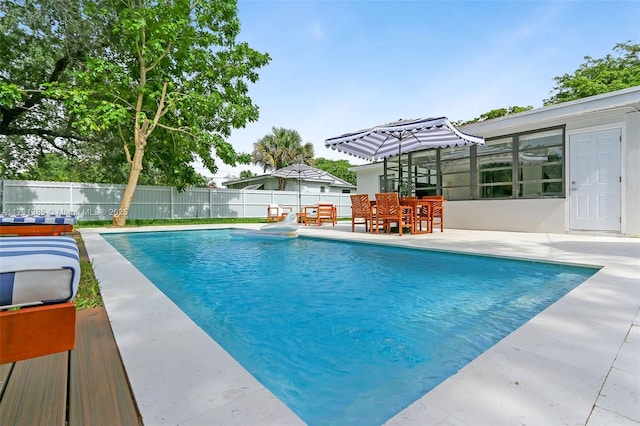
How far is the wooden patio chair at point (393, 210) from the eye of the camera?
7036 mm

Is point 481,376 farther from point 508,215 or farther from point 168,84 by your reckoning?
point 168,84

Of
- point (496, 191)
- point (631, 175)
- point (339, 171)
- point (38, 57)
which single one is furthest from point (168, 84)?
point (339, 171)

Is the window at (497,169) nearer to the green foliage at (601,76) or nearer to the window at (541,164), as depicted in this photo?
the window at (541,164)

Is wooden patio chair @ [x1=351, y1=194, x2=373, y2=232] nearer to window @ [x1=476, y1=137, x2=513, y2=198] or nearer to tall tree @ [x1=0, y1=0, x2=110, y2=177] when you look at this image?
window @ [x1=476, y1=137, x2=513, y2=198]

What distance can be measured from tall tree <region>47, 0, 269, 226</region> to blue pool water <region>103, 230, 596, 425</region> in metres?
7.83

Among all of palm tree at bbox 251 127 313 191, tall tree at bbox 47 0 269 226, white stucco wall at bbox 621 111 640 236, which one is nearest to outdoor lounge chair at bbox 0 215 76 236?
tall tree at bbox 47 0 269 226

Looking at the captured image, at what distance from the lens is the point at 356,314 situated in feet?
8.27

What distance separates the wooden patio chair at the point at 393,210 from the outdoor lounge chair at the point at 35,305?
653 centimetres

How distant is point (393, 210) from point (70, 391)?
671 centimetres

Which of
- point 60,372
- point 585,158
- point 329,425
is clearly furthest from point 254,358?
point 585,158

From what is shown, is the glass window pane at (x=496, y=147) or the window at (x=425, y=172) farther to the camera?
the window at (x=425, y=172)

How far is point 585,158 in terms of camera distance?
23.4 ft

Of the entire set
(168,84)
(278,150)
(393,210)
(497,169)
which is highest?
(278,150)

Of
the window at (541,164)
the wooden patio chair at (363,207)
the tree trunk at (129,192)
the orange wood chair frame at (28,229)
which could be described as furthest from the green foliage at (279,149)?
the orange wood chair frame at (28,229)
